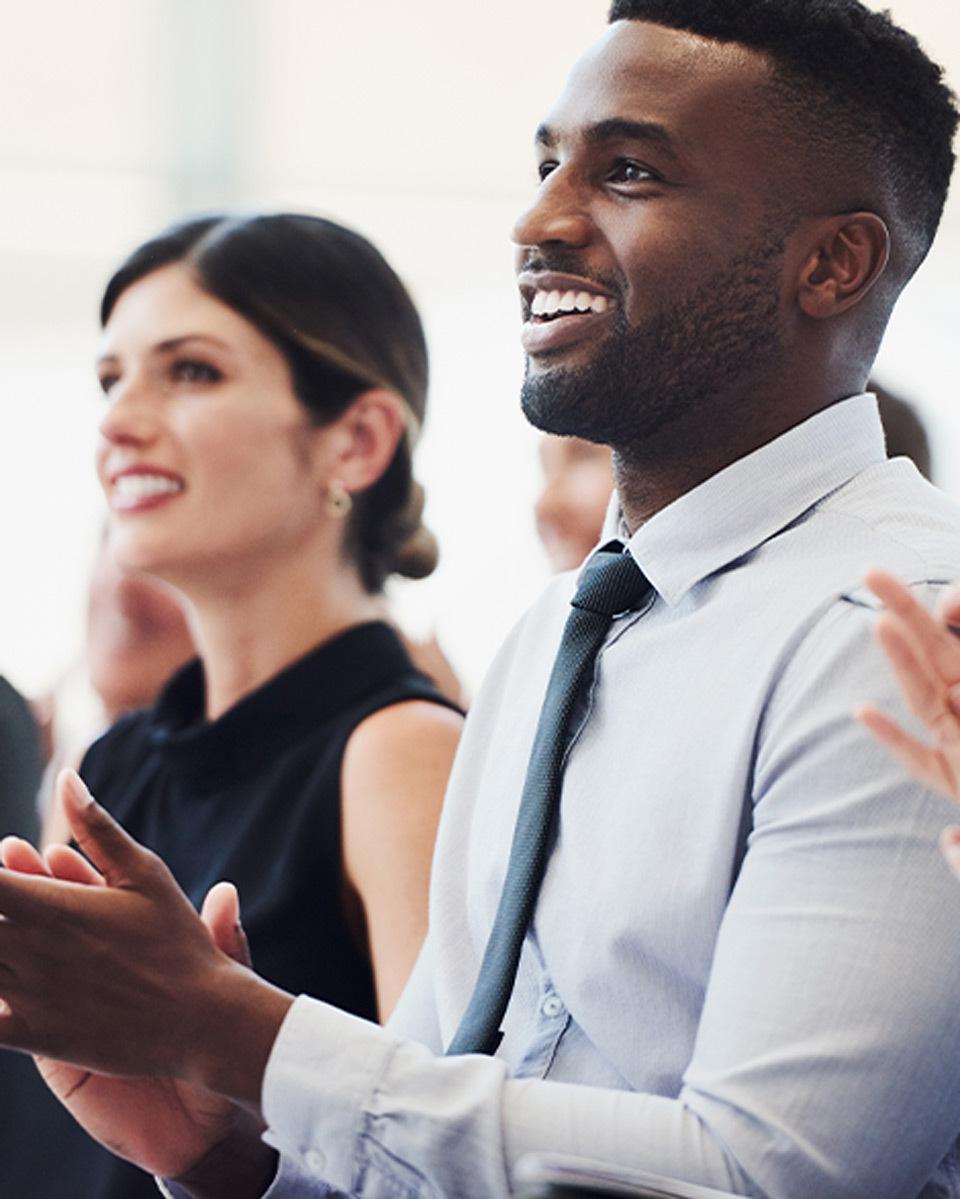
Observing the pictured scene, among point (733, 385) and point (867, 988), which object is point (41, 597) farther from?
point (867, 988)

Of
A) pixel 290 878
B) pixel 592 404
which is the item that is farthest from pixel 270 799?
pixel 592 404

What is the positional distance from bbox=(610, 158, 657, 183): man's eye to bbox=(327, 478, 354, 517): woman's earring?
0.74 meters

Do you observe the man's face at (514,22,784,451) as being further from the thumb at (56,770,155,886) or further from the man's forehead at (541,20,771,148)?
the thumb at (56,770,155,886)

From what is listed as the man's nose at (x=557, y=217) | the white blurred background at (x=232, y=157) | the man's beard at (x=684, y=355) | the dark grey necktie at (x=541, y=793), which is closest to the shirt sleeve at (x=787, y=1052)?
the dark grey necktie at (x=541, y=793)

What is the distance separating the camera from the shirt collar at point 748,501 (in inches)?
49.0

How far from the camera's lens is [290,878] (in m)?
1.73

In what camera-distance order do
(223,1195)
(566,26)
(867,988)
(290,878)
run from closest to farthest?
(867,988), (223,1195), (290,878), (566,26)

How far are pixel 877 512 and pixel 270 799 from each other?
825 mm

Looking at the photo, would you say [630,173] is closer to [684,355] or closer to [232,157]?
[684,355]

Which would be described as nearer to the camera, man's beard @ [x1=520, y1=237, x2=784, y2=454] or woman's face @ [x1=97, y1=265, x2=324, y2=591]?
man's beard @ [x1=520, y1=237, x2=784, y2=454]

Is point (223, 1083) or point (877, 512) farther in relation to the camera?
point (877, 512)

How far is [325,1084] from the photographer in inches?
42.1

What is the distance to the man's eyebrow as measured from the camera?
4.21 ft

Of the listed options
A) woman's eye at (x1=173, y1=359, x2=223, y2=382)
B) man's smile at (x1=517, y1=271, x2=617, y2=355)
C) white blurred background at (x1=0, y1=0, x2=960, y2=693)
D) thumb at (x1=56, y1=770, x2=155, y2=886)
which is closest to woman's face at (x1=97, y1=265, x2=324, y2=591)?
woman's eye at (x1=173, y1=359, x2=223, y2=382)
